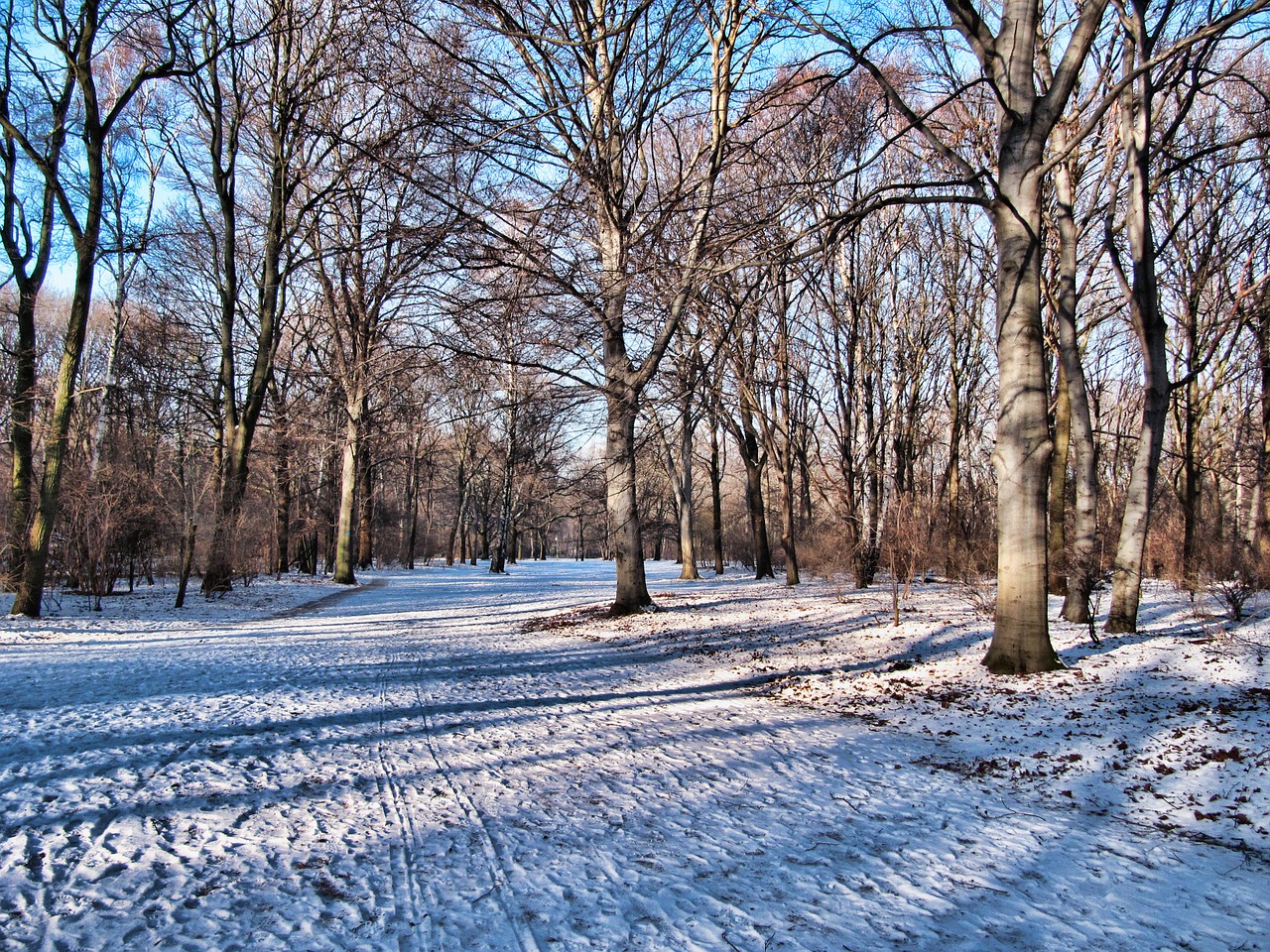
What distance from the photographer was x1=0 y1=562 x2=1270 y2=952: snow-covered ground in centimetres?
271

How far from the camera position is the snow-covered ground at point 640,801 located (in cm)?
271

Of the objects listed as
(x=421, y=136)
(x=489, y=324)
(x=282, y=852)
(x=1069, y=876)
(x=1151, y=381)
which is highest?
(x=421, y=136)

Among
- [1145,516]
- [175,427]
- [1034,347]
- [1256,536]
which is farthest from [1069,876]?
[175,427]

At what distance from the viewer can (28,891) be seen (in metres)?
2.65

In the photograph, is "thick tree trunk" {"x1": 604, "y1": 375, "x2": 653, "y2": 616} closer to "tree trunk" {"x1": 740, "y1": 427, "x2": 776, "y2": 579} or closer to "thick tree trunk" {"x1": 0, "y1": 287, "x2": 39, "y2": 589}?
"thick tree trunk" {"x1": 0, "y1": 287, "x2": 39, "y2": 589}

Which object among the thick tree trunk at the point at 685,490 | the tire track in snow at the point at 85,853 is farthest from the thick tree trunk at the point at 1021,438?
the thick tree trunk at the point at 685,490

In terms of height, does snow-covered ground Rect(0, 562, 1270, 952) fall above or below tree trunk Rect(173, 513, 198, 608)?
below

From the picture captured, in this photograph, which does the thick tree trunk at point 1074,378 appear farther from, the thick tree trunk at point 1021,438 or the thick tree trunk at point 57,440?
the thick tree trunk at point 57,440

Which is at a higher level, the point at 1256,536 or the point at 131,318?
the point at 131,318

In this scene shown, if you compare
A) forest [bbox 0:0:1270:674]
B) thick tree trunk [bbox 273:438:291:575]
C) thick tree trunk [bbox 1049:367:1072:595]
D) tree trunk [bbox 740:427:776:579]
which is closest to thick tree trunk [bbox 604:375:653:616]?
forest [bbox 0:0:1270:674]

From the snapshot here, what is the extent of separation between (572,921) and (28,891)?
7.00ft

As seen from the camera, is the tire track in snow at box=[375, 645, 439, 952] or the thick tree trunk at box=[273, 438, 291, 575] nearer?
the tire track in snow at box=[375, 645, 439, 952]

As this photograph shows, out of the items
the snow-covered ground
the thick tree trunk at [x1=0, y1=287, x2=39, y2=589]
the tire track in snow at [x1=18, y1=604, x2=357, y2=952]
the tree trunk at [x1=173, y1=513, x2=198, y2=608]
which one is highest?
the thick tree trunk at [x1=0, y1=287, x2=39, y2=589]

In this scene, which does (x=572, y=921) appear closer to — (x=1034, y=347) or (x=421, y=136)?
(x=1034, y=347)
